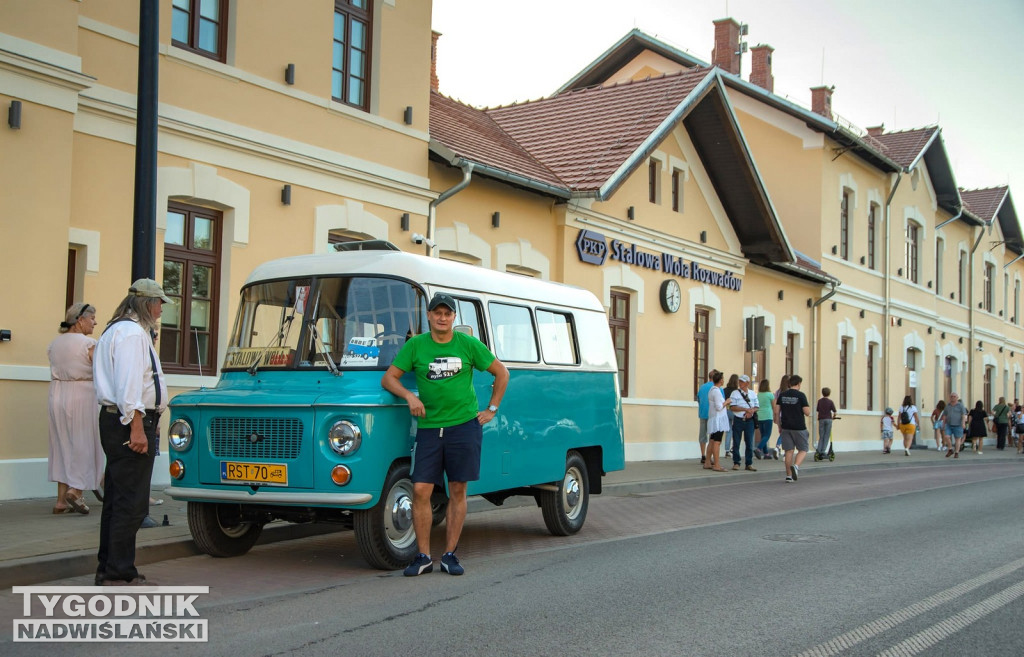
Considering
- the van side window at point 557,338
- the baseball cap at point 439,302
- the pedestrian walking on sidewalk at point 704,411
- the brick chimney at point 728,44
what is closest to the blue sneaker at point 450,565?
the baseball cap at point 439,302

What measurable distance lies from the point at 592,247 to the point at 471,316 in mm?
11673

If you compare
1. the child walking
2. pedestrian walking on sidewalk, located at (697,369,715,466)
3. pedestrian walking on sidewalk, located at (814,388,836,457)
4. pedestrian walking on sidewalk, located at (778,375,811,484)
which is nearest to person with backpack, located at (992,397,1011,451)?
the child walking

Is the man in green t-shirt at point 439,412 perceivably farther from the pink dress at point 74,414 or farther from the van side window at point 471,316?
the pink dress at point 74,414

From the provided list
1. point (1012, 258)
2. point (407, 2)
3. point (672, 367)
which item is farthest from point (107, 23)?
point (1012, 258)

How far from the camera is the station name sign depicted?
802 inches

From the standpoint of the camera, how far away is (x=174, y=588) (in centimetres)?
711

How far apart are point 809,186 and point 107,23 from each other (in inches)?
905

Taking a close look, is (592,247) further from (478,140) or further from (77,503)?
(77,503)

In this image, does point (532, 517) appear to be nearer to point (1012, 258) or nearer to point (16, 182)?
point (16, 182)

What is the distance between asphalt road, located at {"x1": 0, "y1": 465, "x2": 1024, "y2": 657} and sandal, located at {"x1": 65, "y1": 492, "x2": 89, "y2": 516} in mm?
1840

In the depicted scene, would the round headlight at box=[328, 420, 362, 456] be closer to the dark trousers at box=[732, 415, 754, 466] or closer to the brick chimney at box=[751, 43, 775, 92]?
the dark trousers at box=[732, 415, 754, 466]

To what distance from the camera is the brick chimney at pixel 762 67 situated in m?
34.7

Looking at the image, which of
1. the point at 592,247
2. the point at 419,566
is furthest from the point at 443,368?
the point at 592,247

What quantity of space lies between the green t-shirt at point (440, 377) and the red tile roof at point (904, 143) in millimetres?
30127
